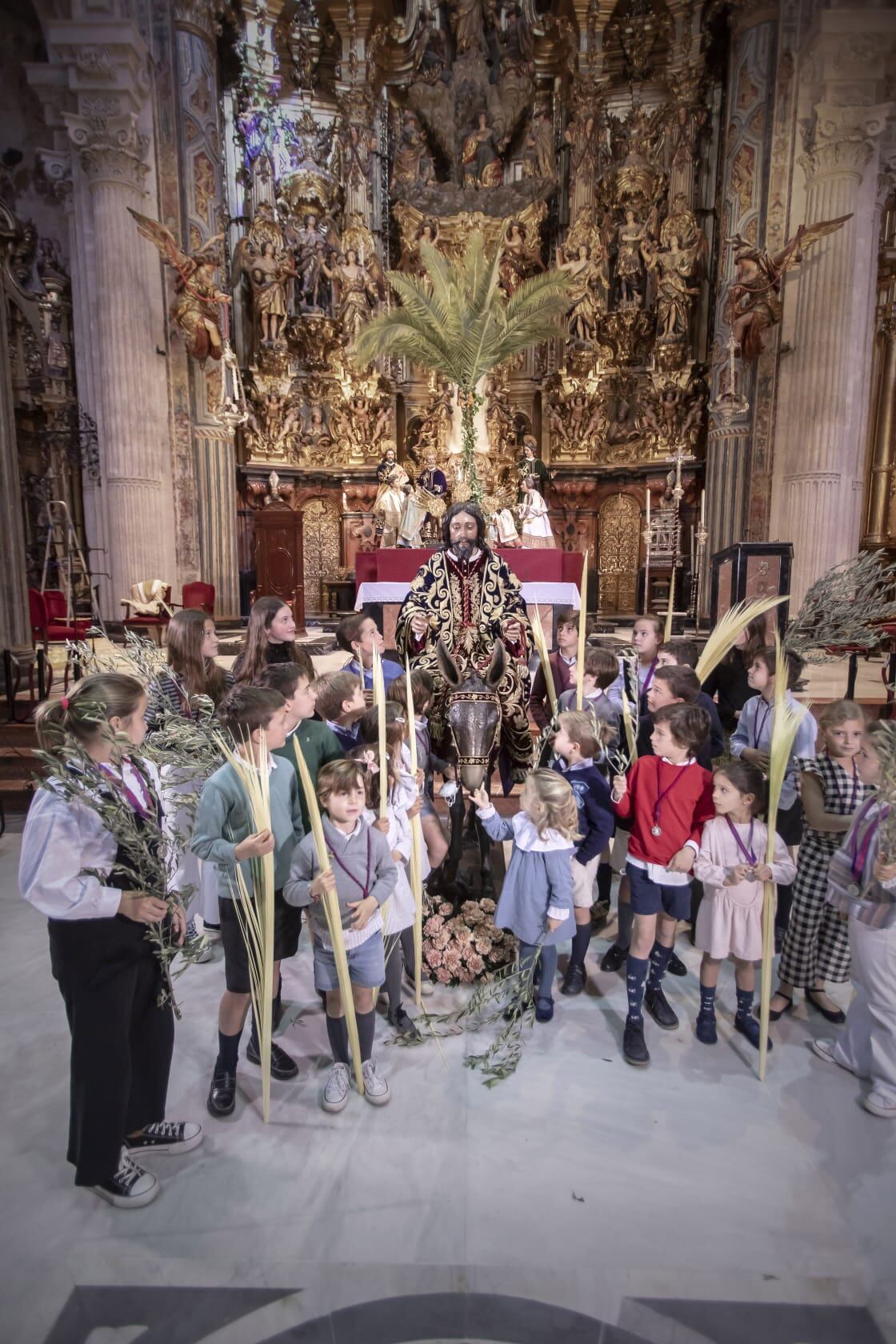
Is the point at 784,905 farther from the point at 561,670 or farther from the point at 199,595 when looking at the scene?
the point at 199,595

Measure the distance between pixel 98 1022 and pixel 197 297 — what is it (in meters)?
13.9

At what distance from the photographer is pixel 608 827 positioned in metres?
3.60

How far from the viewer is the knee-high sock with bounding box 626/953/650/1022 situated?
323cm

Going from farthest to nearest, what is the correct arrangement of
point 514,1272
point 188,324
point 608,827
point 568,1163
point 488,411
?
point 488,411, point 188,324, point 608,827, point 568,1163, point 514,1272

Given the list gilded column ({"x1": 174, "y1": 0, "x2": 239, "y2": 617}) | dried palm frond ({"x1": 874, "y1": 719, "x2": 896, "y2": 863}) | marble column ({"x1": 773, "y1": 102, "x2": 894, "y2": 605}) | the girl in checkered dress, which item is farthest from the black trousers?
gilded column ({"x1": 174, "y1": 0, "x2": 239, "y2": 617})

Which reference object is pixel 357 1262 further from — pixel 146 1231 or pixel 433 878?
pixel 433 878

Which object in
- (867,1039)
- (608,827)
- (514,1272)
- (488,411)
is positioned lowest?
(514,1272)

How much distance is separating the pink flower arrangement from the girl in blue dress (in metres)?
0.44

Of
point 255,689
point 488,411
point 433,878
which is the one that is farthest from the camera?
point 488,411

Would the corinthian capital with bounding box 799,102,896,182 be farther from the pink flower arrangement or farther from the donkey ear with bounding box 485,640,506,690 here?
the pink flower arrangement

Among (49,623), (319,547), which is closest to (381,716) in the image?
(49,623)

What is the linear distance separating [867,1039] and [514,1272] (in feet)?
5.84

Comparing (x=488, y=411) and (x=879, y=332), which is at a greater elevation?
(x=879, y=332)

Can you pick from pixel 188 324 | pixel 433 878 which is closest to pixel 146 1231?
pixel 433 878
